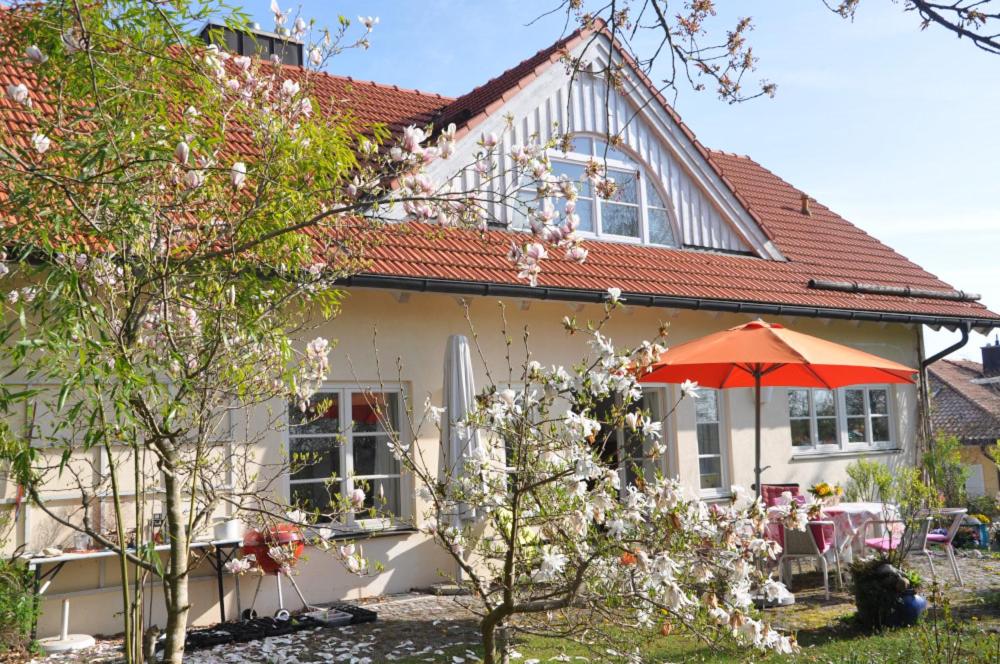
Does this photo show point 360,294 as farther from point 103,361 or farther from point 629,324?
point 103,361

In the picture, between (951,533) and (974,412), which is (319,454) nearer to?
(951,533)

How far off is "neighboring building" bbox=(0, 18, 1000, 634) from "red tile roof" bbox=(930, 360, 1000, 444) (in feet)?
52.1

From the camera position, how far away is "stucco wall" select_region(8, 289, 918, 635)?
7.97 meters

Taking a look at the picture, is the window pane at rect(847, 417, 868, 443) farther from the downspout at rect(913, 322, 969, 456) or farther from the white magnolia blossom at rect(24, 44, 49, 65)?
the white magnolia blossom at rect(24, 44, 49, 65)

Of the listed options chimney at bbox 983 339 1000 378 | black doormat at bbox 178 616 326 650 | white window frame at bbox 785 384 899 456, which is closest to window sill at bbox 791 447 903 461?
white window frame at bbox 785 384 899 456

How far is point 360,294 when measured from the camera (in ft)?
31.3

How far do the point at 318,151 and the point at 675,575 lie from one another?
2586 millimetres

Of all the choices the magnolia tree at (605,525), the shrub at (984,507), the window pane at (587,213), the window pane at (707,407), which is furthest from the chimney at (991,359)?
the magnolia tree at (605,525)

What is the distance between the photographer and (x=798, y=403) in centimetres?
1362

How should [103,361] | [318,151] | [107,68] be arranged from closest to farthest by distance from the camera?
[103,361] → [107,68] → [318,151]

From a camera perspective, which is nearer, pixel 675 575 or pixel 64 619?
pixel 675 575

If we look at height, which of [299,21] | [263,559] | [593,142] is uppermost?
[593,142]

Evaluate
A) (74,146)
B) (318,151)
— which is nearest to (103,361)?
(74,146)

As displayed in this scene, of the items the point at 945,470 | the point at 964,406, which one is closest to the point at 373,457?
the point at 945,470
